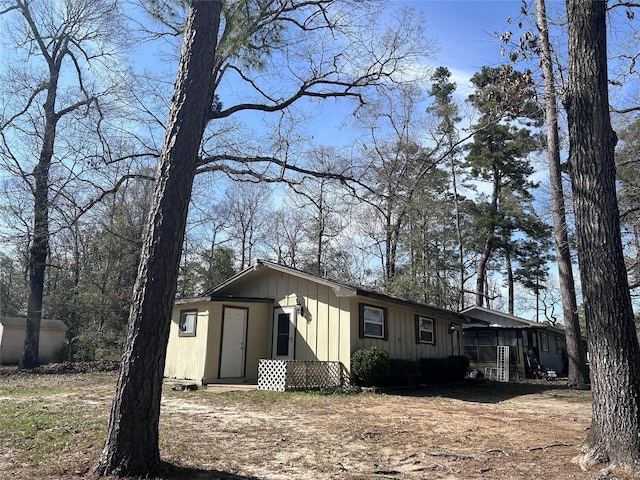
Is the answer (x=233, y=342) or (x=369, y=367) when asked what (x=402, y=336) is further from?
(x=233, y=342)

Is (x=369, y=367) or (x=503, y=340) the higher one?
(x=503, y=340)

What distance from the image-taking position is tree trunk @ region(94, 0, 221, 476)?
3.81 m

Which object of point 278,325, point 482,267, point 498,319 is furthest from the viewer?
point 482,267

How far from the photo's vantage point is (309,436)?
601 cm

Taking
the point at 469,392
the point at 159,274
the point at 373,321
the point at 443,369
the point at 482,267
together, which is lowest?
the point at 469,392

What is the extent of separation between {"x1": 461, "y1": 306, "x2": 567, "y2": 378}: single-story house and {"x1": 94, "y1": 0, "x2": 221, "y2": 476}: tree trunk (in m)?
17.8

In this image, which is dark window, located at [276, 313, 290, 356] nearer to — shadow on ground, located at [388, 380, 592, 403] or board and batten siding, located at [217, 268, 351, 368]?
board and batten siding, located at [217, 268, 351, 368]

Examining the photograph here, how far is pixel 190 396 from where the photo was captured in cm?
1002

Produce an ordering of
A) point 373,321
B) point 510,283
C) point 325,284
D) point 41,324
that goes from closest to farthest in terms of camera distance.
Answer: point 325,284 < point 373,321 < point 41,324 < point 510,283

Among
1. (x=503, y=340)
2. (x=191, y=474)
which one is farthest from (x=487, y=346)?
(x=191, y=474)

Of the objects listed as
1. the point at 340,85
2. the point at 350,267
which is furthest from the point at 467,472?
the point at 350,267

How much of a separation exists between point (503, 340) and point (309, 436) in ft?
56.5

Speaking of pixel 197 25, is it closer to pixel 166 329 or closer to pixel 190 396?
pixel 166 329

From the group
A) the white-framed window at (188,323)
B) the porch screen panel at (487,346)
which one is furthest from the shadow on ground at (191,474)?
the porch screen panel at (487,346)
